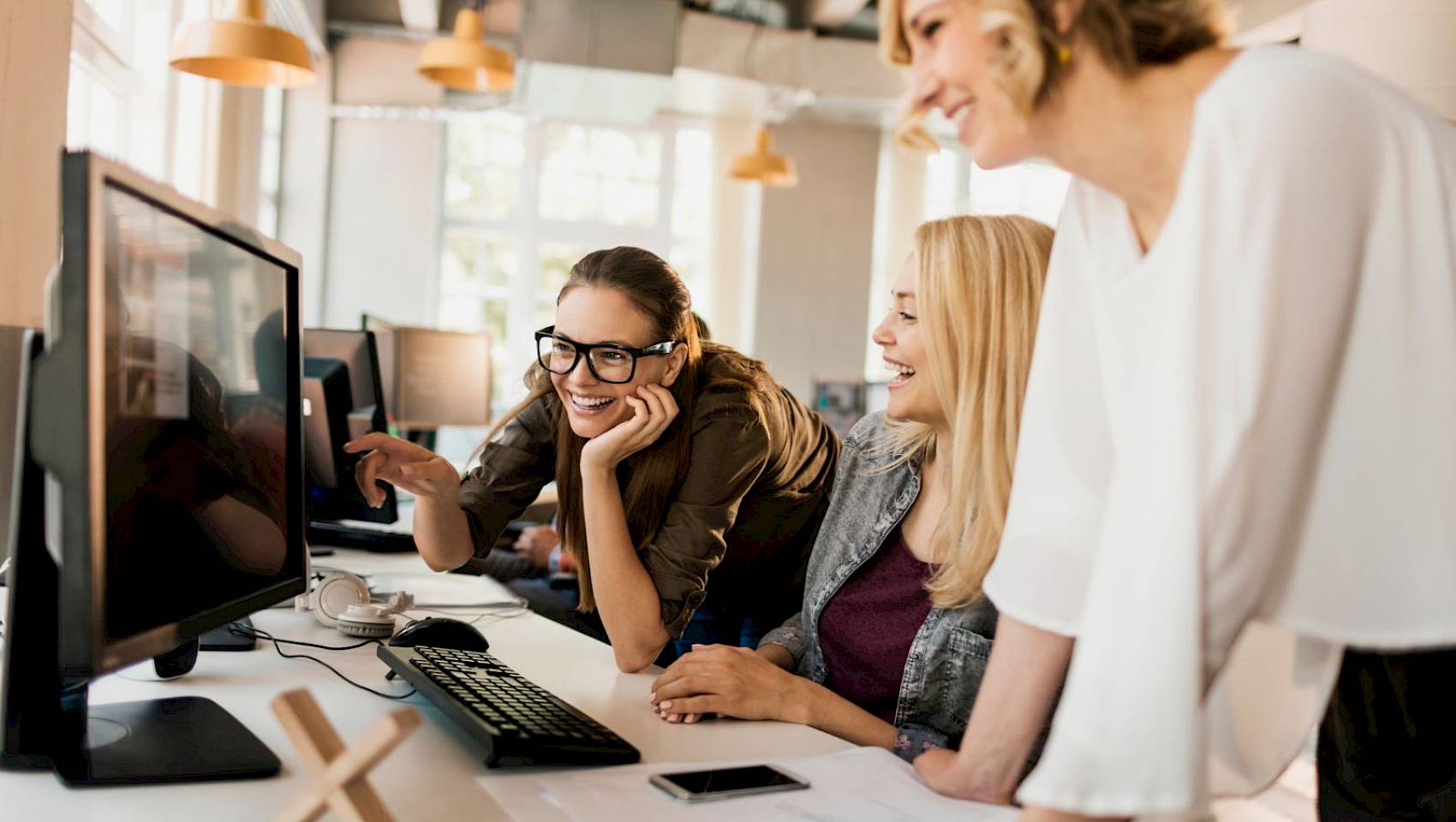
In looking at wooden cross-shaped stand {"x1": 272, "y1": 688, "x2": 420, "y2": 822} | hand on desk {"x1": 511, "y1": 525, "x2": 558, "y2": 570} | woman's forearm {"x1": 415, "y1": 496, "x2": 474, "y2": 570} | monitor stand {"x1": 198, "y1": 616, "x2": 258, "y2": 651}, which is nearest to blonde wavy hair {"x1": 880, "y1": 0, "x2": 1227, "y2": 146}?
wooden cross-shaped stand {"x1": 272, "y1": 688, "x2": 420, "y2": 822}

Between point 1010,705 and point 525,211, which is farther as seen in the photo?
point 525,211

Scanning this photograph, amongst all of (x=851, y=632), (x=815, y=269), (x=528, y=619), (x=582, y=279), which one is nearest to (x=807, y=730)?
(x=851, y=632)

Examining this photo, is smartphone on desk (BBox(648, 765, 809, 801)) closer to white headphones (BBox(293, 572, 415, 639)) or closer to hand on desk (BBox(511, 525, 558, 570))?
white headphones (BBox(293, 572, 415, 639))

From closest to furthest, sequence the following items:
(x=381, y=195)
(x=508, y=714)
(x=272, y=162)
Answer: (x=508, y=714) < (x=272, y=162) < (x=381, y=195)

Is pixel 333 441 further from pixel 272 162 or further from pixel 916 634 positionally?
pixel 272 162

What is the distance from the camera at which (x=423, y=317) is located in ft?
27.1

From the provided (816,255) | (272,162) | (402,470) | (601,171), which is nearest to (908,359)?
(402,470)

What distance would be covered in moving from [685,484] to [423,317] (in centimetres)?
676

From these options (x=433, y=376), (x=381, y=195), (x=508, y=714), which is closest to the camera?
(x=508, y=714)

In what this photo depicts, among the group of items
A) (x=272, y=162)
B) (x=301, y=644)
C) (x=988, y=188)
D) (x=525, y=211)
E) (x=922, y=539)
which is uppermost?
(x=988, y=188)

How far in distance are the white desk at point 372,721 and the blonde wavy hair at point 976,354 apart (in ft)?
1.00

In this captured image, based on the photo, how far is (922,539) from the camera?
165 cm

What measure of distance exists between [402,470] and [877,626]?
0.80m

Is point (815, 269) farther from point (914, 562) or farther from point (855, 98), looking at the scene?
point (914, 562)
